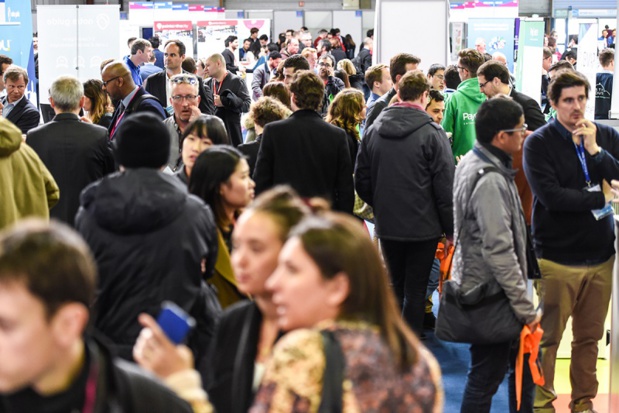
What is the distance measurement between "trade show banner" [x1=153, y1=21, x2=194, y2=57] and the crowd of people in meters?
10.5

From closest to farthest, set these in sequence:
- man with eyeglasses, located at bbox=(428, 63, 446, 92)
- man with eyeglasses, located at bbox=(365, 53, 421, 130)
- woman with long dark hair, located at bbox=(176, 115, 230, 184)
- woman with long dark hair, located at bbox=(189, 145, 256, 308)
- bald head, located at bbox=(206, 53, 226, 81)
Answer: woman with long dark hair, located at bbox=(189, 145, 256, 308), woman with long dark hair, located at bbox=(176, 115, 230, 184), man with eyeglasses, located at bbox=(365, 53, 421, 130), man with eyeglasses, located at bbox=(428, 63, 446, 92), bald head, located at bbox=(206, 53, 226, 81)

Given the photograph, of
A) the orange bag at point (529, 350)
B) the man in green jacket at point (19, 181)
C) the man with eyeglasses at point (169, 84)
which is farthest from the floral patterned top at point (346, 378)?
→ the man with eyeglasses at point (169, 84)

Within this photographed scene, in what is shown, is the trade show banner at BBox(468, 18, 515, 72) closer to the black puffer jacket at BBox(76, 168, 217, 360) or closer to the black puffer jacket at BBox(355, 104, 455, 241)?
the black puffer jacket at BBox(355, 104, 455, 241)

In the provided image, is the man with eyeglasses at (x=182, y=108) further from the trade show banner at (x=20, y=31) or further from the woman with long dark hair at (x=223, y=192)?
the trade show banner at (x=20, y=31)

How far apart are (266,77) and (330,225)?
9.90 m

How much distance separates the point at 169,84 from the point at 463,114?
2.22 meters

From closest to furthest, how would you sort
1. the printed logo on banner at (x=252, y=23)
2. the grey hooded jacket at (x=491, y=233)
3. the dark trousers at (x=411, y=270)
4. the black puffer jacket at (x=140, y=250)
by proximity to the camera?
the black puffer jacket at (x=140, y=250)
the grey hooded jacket at (x=491, y=233)
the dark trousers at (x=411, y=270)
the printed logo on banner at (x=252, y=23)

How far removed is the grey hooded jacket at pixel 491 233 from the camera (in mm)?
3777

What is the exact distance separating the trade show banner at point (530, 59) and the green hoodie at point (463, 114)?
3793mm

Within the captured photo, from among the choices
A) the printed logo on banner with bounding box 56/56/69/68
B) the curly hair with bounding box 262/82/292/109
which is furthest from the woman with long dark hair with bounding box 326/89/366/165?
the printed logo on banner with bounding box 56/56/69/68

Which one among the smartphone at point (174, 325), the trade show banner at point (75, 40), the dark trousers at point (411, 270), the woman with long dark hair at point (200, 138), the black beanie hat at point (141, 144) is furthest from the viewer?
the trade show banner at point (75, 40)

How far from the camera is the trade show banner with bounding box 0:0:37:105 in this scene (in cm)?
975

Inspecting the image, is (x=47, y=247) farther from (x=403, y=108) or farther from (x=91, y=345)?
(x=403, y=108)

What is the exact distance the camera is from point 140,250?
296 centimetres
